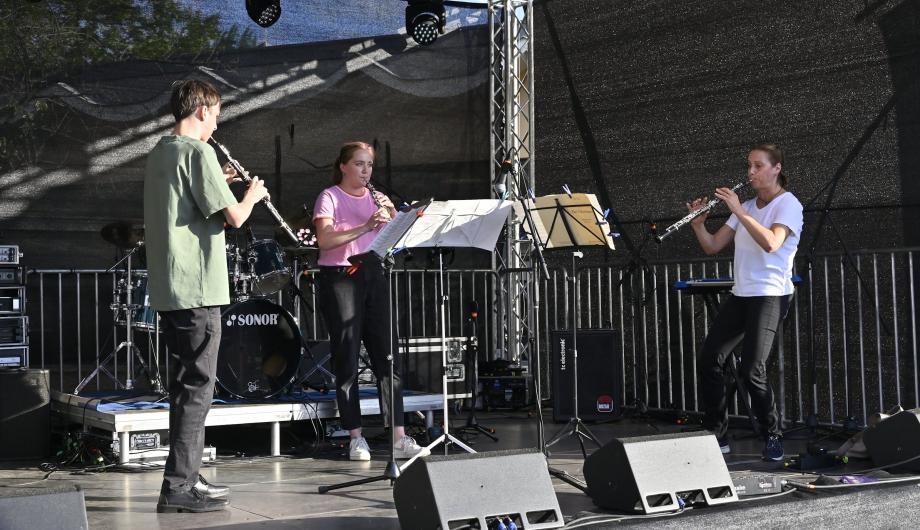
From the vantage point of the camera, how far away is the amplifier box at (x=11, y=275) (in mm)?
6730

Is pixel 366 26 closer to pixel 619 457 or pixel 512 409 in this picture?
pixel 512 409

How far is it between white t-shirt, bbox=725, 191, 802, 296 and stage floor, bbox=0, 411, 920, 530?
91cm

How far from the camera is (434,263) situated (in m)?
5.20

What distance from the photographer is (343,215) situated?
546 centimetres

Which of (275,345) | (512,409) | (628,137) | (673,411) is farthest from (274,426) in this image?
(628,137)

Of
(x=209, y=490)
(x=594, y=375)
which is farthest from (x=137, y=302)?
(x=594, y=375)

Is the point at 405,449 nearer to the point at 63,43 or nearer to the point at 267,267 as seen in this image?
the point at 267,267

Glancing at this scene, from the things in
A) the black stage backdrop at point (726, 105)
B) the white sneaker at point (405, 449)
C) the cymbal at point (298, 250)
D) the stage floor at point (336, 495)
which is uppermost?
the black stage backdrop at point (726, 105)

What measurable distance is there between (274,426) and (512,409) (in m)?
2.52

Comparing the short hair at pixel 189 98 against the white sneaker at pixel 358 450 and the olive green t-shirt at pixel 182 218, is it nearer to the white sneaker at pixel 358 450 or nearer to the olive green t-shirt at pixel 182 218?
the olive green t-shirt at pixel 182 218

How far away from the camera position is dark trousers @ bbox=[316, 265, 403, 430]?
5.44 m

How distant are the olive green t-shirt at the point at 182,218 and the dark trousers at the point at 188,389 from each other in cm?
9

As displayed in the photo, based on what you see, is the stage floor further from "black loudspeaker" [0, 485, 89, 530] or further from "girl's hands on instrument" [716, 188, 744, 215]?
"girl's hands on instrument" [716, 188, 744, 215]

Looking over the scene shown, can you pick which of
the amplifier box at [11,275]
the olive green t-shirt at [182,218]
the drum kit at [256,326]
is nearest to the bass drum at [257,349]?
the drum kit at [256,326]
